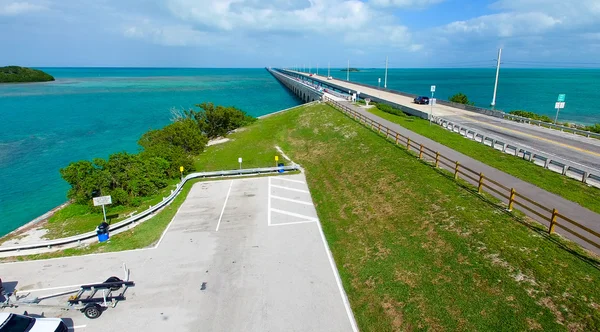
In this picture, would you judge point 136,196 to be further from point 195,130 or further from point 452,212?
point 452,212

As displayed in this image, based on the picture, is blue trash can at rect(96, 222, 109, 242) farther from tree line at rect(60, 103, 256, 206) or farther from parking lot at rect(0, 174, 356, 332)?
tree line at rect(60, 103, 256, 206)

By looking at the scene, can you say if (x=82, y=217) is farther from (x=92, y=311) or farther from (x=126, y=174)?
(x=92, y=311)

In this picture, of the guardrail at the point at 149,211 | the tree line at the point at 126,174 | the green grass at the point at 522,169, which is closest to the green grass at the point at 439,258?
the guardrail at the point at 149,211

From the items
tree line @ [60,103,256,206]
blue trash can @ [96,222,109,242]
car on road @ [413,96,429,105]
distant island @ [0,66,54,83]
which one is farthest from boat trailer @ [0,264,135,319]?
distant island @ [0,66,54,83]

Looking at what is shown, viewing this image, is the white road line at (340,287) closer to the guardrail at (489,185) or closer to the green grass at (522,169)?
the guardrail at (489,185)

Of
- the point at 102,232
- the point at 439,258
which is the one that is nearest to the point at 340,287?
the point at 439,258
